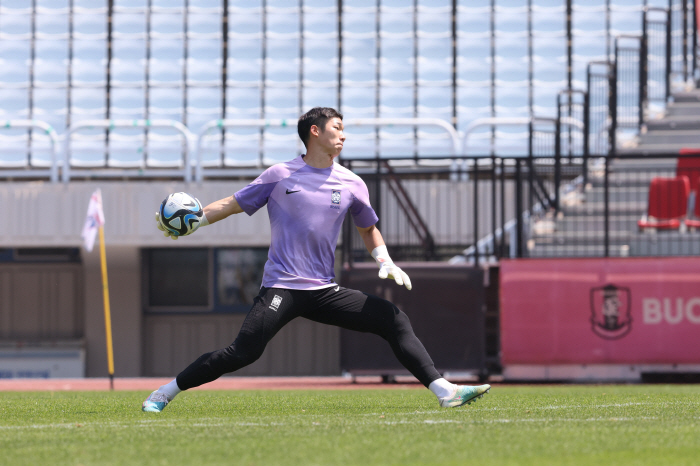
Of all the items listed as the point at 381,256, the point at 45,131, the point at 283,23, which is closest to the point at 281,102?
the point at 283,23

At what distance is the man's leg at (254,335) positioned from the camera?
603 cm

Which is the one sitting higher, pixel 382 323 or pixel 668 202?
pixel 668 202

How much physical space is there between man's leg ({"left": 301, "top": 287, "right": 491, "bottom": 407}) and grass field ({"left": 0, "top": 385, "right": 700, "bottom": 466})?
0.16 meters

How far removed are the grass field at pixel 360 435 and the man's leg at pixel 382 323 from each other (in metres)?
0.16

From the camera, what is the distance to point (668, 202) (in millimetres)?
13938

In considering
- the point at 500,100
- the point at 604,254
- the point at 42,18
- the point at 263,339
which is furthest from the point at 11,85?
the point at 263,339

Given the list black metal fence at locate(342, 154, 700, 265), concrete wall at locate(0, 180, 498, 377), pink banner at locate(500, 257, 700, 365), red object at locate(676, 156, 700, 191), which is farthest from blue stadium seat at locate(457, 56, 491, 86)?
pink banner at locate(500, 257, 700, 365)

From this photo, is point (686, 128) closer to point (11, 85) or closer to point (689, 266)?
point (689, 266)

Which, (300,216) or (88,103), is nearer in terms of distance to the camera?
(300,216)

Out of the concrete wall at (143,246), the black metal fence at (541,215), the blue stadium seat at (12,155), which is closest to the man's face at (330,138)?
the black metal fence at (541,215)

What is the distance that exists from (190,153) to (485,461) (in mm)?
13240

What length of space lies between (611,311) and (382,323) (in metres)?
7.23

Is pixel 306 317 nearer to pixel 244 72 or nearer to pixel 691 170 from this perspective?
pixel 691 170

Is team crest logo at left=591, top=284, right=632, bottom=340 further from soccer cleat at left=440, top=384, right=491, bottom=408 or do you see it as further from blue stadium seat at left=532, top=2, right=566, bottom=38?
blue stadium seat at left=532, top=2, right=566, bottom=38
